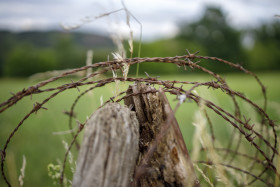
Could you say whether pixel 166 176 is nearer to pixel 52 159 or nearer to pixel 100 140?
pixel 100 140

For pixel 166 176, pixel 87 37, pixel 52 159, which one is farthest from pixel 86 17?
pixel 87 37

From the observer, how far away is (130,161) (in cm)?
94

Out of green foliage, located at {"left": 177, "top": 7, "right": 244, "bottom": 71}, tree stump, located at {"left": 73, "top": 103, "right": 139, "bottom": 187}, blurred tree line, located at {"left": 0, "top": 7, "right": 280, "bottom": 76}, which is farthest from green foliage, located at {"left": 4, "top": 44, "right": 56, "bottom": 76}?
tree stump, located at {"left": 73, "top": 103, "right": 139, "bottom": 187}

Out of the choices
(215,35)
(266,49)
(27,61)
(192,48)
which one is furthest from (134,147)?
(266,49)

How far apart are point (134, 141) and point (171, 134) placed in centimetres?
17

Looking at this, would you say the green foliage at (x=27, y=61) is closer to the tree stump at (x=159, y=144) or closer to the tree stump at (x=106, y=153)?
the tree stump at (x=159, y=144)

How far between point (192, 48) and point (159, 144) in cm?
4630

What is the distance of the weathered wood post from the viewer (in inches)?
34.5

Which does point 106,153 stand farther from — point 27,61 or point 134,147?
point 27,61

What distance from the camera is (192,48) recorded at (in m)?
45.2

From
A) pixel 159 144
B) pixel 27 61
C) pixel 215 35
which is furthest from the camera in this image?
pixel 215 35

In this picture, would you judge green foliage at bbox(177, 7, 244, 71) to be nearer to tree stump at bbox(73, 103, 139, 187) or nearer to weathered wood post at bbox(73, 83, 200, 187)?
weathered wood post at bbox(73, 83, 200, 187)

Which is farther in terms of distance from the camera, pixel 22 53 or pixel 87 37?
pixel 87 37

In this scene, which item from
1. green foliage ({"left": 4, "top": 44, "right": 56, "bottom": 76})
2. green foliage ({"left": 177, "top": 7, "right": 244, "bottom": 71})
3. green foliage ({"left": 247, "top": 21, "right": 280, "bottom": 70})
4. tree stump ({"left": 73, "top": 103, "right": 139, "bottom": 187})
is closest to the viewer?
tree stump ({"left": 73, "top": 103, "right": 139, "bottom": 187})
